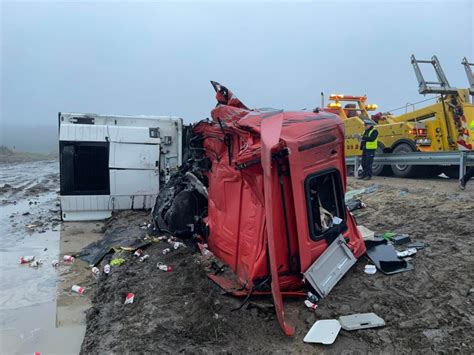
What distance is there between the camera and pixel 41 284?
4871 mm

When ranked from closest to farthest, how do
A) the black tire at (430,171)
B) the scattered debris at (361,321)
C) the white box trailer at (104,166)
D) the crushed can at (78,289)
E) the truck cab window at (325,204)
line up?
the scattered debris at (361,321) → the truck cab window at (325,204) → the crushed can at (78,289) → the white box trailer at (104,166) → the black tire at (430,171)

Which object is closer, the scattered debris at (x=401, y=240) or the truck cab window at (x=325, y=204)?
the truck cab window at (x=325, y=204)

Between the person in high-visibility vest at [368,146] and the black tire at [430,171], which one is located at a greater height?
the person in high-visibility vest at [368,146]

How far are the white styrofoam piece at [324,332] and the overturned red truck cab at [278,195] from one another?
0.17 meters

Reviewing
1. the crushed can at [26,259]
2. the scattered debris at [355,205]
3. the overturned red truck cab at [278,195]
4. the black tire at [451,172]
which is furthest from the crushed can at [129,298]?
the black tire at [451,172]

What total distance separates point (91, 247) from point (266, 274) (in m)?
3.70

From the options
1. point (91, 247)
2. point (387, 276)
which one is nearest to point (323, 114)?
point (387, 276)

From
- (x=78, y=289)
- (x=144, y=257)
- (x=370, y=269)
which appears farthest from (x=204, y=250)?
(x=370, y=269)

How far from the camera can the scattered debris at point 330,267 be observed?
356cm

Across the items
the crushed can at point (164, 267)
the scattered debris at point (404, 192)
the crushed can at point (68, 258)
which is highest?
the scattered debris at point (404, 192)

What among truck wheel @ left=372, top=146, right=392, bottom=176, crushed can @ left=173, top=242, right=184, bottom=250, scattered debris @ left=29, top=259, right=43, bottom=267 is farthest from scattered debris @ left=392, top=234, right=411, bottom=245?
truck wheel @ left=372, top=146, right=392, bottom=176

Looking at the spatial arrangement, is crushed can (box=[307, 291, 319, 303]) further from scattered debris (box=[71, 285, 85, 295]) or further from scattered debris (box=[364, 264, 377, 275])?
scattered debris (box=[71, 285, 85, 295])

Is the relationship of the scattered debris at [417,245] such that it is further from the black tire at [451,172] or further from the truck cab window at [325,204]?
the black tire at [451,172]

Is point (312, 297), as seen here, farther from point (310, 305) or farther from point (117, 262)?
point (117, 262)
